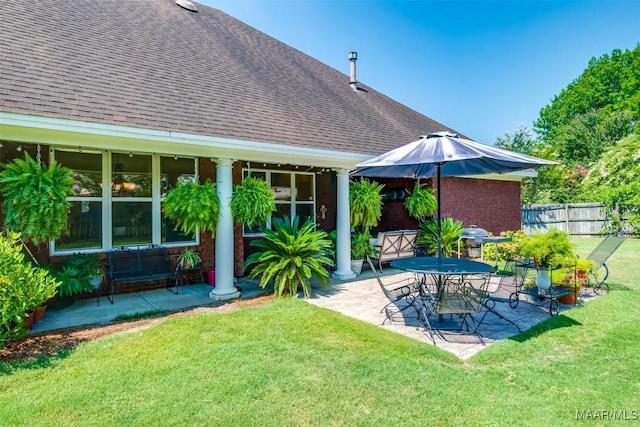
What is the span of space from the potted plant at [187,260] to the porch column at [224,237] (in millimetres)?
1070

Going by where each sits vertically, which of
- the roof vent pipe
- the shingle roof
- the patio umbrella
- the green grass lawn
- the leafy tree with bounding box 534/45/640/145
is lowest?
the green grass lawn

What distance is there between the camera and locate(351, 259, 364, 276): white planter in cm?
873

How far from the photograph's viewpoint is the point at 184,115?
6340mm

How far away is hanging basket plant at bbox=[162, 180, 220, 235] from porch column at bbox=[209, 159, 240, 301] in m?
0.12

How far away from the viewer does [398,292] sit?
20.3ft

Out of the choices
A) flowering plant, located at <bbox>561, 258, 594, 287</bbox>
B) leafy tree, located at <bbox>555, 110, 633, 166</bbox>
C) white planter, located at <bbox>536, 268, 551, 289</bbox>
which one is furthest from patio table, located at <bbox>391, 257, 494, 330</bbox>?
leafy tree, located at <bbox>555, 110, 633, 166</bbox>

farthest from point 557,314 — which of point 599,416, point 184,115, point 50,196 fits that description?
point 50,196

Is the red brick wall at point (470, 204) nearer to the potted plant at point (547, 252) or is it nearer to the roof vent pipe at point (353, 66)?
the roof vent pipe at point (353, 66)

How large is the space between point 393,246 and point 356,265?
40.7 inches

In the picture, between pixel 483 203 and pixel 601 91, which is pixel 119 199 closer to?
pixel 483 203

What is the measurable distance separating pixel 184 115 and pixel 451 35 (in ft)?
47.9

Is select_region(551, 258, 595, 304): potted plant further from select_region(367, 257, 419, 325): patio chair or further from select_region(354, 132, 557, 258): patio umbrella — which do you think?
select_region(367, 257, 419, 325): patio chair

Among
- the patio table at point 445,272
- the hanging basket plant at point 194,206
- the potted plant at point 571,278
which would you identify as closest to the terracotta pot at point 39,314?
the hanging basket plant at point 194,206

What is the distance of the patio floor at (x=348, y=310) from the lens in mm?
4762
